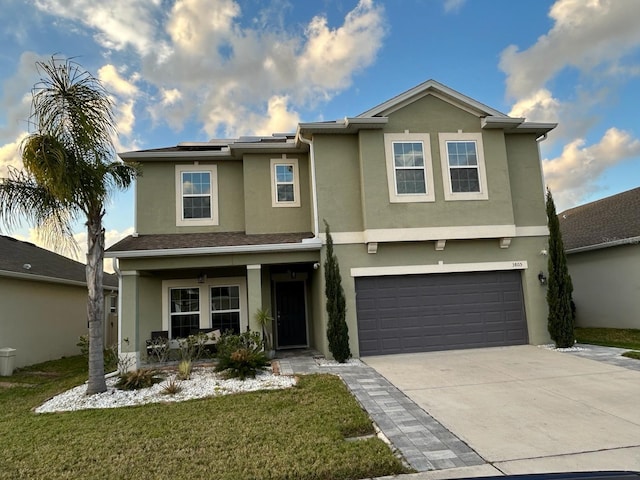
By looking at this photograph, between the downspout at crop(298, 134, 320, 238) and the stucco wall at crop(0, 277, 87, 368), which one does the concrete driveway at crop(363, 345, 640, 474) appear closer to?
the downspout at crop(298, 134, 320, 238)

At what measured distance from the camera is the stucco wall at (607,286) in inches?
488

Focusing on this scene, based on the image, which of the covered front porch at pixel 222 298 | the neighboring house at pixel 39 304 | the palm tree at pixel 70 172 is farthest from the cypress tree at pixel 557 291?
the neighboring house at pixel 39 304

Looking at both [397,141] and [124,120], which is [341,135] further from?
[124,120]

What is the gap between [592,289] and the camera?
46.1ft

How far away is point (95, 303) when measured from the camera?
→ 782 centimetres

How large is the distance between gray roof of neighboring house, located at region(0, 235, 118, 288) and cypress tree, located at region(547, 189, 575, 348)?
14.7 metres

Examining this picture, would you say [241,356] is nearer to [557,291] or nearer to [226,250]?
[226,250]

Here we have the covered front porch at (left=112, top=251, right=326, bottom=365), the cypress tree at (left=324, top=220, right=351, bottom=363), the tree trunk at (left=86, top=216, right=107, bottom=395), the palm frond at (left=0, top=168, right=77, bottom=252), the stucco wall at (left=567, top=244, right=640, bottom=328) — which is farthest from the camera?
the stucco wall at (left=567, top=244, right=640, bottom=328)

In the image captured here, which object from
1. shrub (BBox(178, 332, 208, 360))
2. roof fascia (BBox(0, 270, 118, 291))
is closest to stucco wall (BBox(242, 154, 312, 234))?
shrub (BBox(178, 332, 208, 360))

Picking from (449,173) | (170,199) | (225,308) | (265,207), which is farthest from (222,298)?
(449,173)

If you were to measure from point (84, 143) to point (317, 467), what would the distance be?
6.82 m

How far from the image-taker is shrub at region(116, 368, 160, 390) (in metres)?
7.95

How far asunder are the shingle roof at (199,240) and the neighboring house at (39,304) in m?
3.95

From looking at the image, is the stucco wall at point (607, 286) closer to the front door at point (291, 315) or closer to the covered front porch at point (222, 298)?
the covered front porch at point (222, 298)
